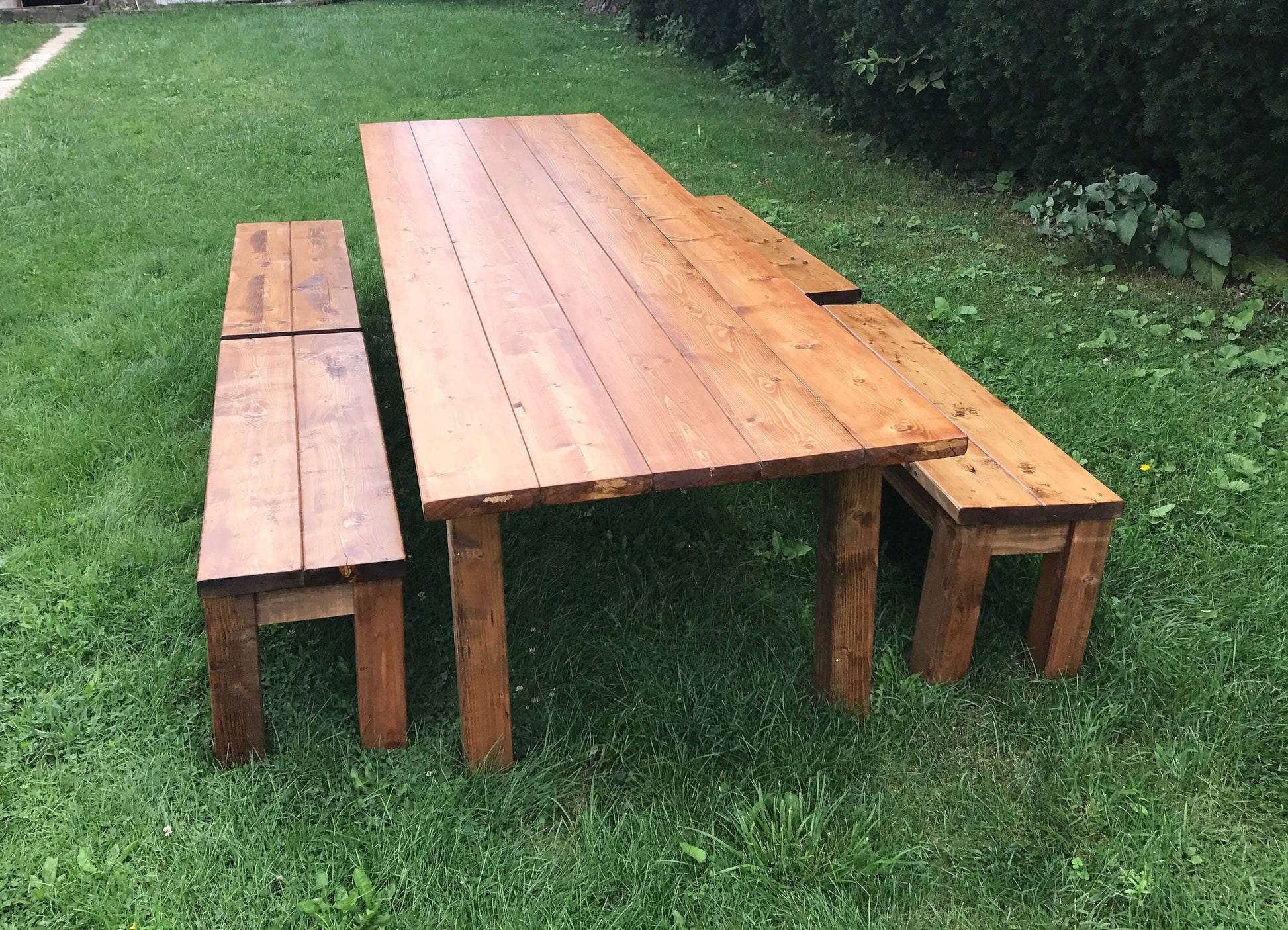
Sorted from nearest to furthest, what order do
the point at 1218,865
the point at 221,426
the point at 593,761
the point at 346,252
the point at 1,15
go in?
the point at 1218,865, the point at 593,761, the point at 221,426, the point at 346,252, the point at 1,15

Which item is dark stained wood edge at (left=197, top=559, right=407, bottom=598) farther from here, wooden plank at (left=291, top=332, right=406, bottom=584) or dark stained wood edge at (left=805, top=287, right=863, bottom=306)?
dark stained wood edge at (left=805, top=287, right=863, bottom=306)

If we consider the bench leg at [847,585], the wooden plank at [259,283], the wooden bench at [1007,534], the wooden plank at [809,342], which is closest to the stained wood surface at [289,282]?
the wooden plank at [259,283]

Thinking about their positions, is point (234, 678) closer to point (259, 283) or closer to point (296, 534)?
point (296, 534)

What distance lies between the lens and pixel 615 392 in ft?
6.44

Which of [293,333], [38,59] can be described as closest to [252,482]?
[293,333]

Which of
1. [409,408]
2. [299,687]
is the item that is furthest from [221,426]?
[409,408]

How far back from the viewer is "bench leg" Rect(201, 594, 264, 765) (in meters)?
1.96

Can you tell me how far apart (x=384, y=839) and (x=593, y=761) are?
463 mm

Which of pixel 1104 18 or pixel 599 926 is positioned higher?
pixel 1104 18

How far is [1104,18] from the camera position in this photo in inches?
181

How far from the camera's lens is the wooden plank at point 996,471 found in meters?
2.20

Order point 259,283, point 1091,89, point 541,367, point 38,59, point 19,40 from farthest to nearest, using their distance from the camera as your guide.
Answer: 1. point 19,40
2. point 38,59
3. point 1091,89
4. point 259,283
5. point 541,367

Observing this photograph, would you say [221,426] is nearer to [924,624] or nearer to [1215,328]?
[924,624]

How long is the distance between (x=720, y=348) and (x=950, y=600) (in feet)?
2.52
